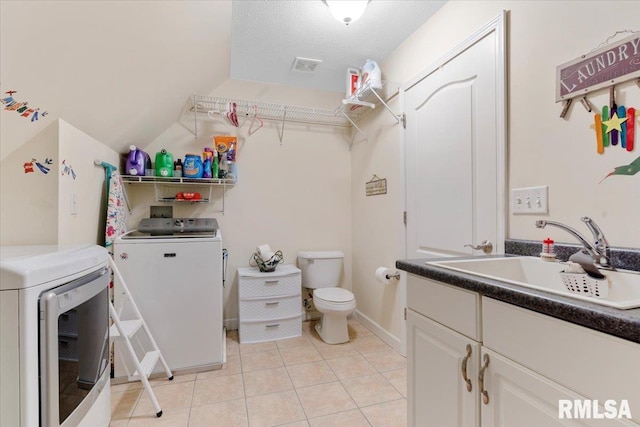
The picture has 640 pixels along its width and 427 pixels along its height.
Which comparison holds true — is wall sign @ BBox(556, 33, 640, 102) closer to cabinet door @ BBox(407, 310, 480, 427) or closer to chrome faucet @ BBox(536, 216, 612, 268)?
chrome faucet @ BBox(536, 216, 612, 268)

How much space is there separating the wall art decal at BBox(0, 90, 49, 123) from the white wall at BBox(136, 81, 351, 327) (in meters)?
1.30

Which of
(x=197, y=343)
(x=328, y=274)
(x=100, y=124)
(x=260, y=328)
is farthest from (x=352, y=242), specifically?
(x=100, y=124)

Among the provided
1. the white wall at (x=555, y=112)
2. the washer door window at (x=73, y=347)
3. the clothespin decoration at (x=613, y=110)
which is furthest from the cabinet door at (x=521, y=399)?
the washer door window at (x=73, y=347)

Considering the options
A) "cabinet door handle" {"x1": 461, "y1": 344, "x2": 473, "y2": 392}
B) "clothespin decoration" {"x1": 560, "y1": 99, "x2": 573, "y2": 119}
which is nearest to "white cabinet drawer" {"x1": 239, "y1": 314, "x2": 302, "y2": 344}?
"cabinet door handle" {"x1": 461, "y1": 344, "x2": 473, "y2": 392}

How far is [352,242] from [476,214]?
1.70 meters

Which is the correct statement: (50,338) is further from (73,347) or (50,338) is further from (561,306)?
(561,306)

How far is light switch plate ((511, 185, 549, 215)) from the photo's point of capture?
125 cm

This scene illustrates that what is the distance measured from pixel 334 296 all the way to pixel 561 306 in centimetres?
197

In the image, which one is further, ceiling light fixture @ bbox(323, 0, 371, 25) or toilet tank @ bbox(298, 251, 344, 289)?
toilet tank @ bbox(298, 251, 344, 289)

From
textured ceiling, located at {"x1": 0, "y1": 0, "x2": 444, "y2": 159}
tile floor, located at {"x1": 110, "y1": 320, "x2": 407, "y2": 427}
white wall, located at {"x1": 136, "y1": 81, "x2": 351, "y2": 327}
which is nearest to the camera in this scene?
textured ceiling, located at {"x1": 0, "y1": 0, "x2": 444, "y2": 159}

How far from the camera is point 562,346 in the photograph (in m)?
0.66

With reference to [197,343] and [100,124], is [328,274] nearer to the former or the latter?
[197,343]

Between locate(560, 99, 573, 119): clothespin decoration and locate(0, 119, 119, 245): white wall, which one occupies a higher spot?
locate(560, 99, 573, 119): clothespin decoration

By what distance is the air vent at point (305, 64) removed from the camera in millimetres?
2490
